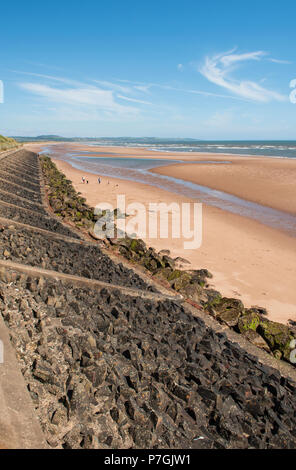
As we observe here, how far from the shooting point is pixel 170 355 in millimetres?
5117

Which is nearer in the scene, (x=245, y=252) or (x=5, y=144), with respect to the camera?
(x=245, y=252)

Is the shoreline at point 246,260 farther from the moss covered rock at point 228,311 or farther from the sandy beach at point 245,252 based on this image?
the moss covered rock at point 228,311

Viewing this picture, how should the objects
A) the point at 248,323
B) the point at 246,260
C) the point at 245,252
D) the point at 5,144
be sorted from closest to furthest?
the point at 248,323 → the point at 246,260 → the point at 245,252 → the point at 5,144

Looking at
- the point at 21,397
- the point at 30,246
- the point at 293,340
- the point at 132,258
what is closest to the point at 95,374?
the point at 21,397

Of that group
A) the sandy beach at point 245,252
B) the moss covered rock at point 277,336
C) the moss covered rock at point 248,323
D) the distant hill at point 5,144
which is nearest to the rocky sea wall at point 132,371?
the moss covered rock at point 248,323

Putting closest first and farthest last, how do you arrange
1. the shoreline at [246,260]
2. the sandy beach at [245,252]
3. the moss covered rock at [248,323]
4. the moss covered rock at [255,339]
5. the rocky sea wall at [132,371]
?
the rocky sea wall at [132,371] < the moss covered rock at [255,339] < the moss covered rock at [248,323] < the shoreline at [246,260] < the sandy beach at [245,252]

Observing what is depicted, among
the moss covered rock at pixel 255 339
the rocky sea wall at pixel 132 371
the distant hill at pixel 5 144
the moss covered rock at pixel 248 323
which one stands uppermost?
the distant hill at pixel 5 144

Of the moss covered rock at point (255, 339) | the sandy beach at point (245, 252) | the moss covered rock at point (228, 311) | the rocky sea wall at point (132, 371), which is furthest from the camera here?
the sandy beach at point (245, 252)

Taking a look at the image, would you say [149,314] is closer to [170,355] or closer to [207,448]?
[170,355]

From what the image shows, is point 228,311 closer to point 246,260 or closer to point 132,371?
point 132,371

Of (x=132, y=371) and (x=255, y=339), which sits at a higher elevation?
(x=132, y=371)

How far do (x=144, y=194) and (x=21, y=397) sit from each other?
22.8 meters

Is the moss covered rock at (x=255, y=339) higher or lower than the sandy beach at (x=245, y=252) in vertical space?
lower

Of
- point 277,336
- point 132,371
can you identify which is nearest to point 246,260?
point 277,336
